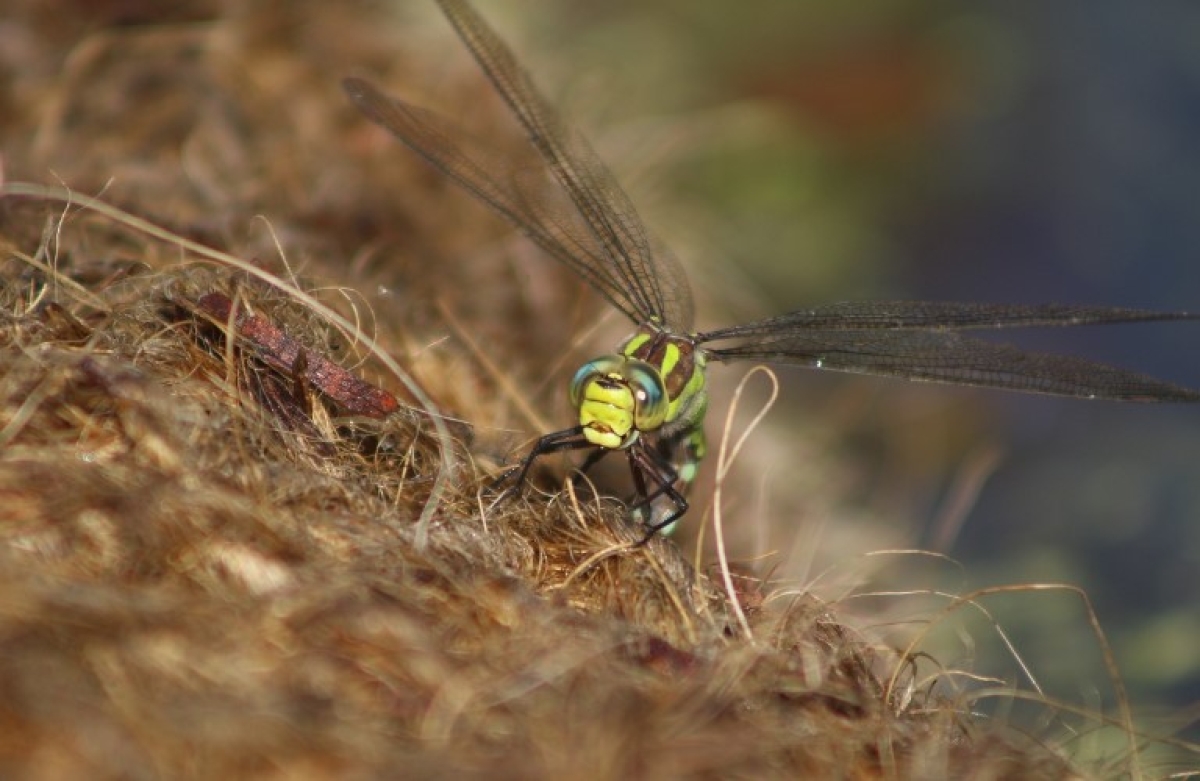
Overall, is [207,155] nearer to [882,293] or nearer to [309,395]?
[309,395]

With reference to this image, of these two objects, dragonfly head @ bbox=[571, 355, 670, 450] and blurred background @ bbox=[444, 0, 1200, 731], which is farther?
blurred background @ bbox=[444, 0, 1200, 731]

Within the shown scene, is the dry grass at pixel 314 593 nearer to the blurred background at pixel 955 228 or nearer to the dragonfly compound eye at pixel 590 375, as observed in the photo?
the dragonfly compound eye at pixel 590 375

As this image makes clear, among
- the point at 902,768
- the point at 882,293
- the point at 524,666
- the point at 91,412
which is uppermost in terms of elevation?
the point at 91,412

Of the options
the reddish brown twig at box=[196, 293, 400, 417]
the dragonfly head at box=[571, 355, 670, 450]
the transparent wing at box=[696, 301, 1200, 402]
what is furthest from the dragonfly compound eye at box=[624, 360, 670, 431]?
the reddish brown twig at box=[196, 293, 400, 417]

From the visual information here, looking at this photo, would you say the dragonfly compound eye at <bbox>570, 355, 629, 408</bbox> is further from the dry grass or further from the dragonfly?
the dry grass

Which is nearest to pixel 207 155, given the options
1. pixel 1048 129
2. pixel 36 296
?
pixel 36 296

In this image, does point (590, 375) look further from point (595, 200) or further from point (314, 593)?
point (314, 593)

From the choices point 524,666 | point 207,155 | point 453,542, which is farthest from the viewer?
point 207,155
